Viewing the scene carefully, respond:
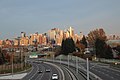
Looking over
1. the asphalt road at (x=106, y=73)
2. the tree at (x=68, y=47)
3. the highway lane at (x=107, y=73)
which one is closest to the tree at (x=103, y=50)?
the asphalt road at (x=106, y=73)

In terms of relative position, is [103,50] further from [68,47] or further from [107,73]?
[107,73]

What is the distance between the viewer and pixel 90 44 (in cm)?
18225

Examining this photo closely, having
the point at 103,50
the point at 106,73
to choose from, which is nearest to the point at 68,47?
the point at 103,50

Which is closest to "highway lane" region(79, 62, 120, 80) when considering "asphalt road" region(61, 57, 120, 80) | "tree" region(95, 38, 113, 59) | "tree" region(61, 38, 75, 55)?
"asphalt road" region(61, 57, 120, 80)

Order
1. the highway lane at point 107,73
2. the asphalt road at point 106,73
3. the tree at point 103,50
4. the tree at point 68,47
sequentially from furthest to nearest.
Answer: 1. the tree at point 68,47
2. the tree at point 103,50
3. the asphalt road at point 106,73
4. the highway lane at point 107,73

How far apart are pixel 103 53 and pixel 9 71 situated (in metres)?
45.4

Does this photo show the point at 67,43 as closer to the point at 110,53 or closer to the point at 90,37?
the point at 90,37

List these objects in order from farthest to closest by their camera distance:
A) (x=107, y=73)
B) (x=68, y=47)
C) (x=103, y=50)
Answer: (x=68, y=47) → (x=103, y=50) → (x=107, y=73)

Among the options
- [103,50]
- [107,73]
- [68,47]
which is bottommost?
[107,73]

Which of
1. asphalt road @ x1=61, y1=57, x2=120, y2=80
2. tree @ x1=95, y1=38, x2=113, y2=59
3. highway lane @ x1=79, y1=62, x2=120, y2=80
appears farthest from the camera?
tree @ x1=95, y1=38, x2=113, y2=59

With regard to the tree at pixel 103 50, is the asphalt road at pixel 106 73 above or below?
below

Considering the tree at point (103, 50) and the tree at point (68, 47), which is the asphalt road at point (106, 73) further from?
the tree at point (68, 47)

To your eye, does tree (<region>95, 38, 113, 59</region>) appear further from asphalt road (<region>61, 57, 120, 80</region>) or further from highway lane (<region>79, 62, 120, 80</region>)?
highway lane (<region>79, 62, 120, 80</region>)

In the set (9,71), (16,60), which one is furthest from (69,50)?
(9,71)
